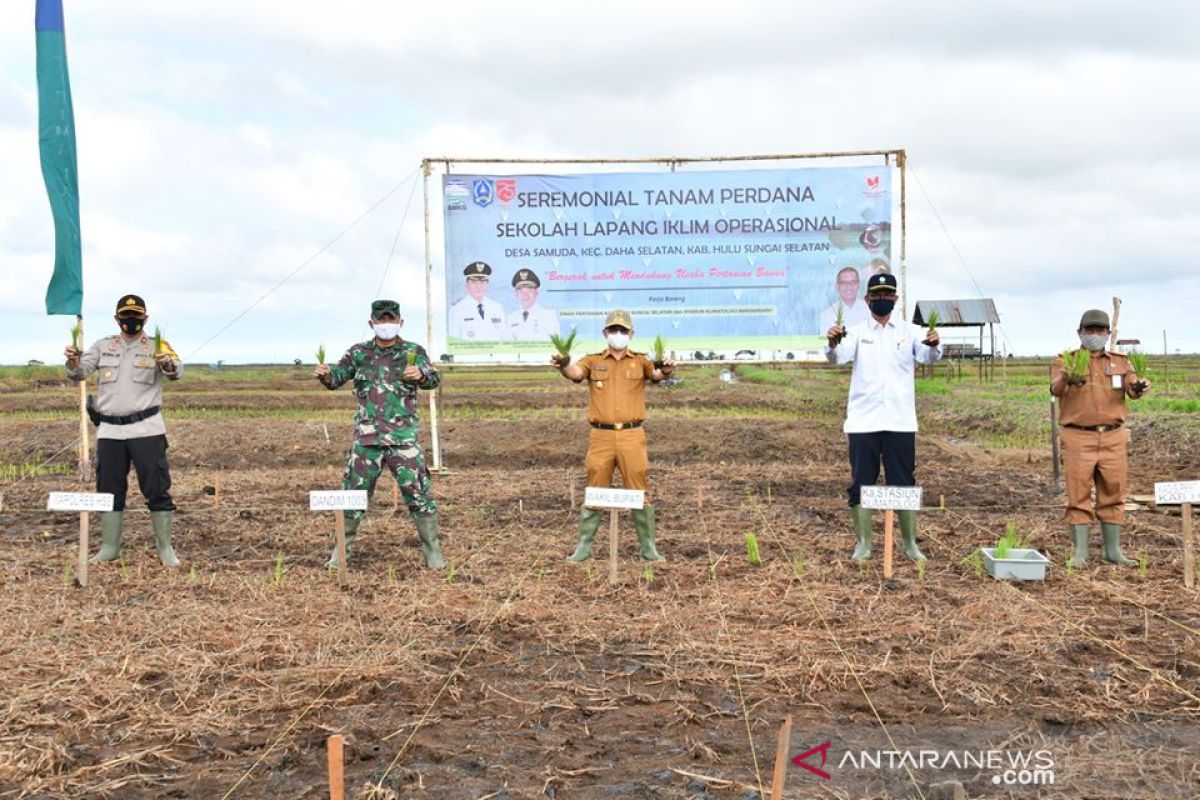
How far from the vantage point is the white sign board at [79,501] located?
6.32 meters

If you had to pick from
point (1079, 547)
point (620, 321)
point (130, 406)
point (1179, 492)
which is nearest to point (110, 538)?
point (130, 406)

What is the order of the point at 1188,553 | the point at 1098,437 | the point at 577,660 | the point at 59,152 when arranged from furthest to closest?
the point at 59,152, the point at 1098,437, the point at 1188,553, the point at 577,660

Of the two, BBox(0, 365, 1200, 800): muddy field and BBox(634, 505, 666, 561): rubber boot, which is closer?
BBox(0, 365, 1200, 800): muddy field

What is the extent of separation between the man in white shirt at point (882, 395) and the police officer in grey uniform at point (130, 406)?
4.91 metres

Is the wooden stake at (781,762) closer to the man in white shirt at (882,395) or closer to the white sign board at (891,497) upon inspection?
the white sign board at (891,497)

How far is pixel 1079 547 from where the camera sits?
6852 mm

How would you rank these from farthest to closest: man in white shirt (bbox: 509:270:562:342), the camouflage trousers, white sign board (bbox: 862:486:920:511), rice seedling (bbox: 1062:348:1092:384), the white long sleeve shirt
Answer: man in white shirt (bbox: 509:270:562:342) < the white long sleeve shirt < the camouflage trousers < rice seedling (bbox: 1062:348:1092:384) < white sign board (bbox: 862:486:920:511)

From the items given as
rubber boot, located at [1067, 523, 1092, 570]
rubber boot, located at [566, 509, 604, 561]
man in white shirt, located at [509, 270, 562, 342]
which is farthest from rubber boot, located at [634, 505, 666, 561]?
man in white shirt, located at [509, 270, 562, 342]

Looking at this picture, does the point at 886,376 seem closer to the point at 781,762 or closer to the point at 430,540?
the point at 430,540

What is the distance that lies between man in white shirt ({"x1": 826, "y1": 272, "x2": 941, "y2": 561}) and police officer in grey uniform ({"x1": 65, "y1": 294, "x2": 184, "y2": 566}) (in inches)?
193

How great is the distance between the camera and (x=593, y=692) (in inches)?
171

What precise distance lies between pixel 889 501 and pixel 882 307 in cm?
148

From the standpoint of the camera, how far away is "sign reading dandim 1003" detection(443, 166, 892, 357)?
11.4 m

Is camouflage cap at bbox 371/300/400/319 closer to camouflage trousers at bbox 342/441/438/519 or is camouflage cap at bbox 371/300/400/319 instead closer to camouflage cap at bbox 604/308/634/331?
camouflage trousers at bbox 342/441/438/519
